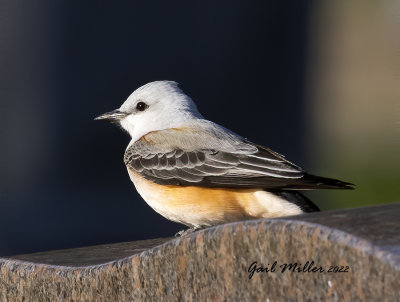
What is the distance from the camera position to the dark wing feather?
6688mm

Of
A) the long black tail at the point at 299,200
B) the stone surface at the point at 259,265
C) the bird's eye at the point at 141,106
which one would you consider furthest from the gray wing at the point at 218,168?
the stone surface at the point at 259,265

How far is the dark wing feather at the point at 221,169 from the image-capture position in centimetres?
669

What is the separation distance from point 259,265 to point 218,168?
303 cm

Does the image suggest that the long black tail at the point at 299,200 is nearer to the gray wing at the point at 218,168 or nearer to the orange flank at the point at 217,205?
the orange flank at the point at 217,205

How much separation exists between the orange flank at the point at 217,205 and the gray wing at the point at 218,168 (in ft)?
0.26

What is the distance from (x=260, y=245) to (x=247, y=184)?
107 inches

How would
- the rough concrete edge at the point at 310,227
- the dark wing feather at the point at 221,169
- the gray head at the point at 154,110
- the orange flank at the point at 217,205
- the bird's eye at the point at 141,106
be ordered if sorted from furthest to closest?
the bird's eye at the point at 141,106, the gray head at the point at 154,110, the orange flank at the point at 217,205, the dark wing feather at the point at 221,169, the rough concrete edge at the point at 310,227

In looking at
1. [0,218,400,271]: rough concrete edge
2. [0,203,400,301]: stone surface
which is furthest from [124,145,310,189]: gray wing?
[0,218,400,271]: rough concrete edge

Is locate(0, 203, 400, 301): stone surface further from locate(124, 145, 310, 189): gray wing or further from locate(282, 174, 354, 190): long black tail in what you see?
locate(124, 145, 310, 189): gray wing

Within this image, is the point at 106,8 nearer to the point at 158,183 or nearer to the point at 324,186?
the point at 158,183

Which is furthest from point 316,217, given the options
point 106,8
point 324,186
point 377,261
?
point 106,8

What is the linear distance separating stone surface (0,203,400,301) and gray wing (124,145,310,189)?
1.84 meters

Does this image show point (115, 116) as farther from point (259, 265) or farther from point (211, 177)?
point (259, 265)

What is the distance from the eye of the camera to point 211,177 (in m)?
7.09
